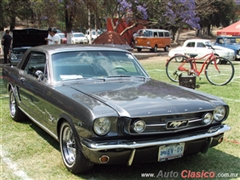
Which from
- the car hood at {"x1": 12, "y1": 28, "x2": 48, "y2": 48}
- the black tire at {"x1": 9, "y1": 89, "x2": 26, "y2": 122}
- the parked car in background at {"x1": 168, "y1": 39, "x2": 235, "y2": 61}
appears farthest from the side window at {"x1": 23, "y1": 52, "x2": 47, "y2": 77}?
the parked car in background at {"x1": 168, "y1": 39, "x2": 235, "y2": 61}

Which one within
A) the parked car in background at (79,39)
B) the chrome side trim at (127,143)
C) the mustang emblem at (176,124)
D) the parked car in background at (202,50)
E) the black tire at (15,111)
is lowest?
the black tire at (15,111)

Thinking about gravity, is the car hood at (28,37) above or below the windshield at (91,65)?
above

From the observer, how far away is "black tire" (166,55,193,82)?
34.0ft

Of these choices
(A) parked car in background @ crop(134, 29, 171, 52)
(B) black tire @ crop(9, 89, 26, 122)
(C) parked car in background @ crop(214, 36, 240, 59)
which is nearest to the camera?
(B) black tire @ crop(9, 89, 26, 122)

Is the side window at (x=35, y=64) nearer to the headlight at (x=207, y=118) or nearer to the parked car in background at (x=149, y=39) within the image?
the headlight at (x=207, y=118)

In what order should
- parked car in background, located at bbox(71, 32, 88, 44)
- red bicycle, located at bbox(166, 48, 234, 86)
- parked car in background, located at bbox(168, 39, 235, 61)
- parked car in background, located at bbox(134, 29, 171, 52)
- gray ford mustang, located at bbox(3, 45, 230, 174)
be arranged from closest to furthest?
gray ford mustang, located at bbox(3, 45, 230, 174) → red bicycle, located at bbox(166, 48, 234, 86) → parked car in background, located at bbox(168, 39, 235, 61) → parked car in background, located at bbox(134, 29, 171, 52) → parked car in background, located at bbox(71, 32, 88, 44)

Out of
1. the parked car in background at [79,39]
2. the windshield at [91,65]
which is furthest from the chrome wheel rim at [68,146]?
the parked car in background at [79,39]

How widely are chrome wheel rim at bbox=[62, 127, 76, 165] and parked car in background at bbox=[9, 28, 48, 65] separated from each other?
10.2 meters

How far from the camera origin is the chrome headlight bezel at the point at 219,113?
384 centimetres

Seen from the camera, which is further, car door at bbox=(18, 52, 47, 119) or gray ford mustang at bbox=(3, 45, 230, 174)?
car door at bbox=(18, 52, 47, 119)

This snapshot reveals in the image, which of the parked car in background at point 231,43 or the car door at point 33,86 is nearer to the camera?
the car door at point 33,86

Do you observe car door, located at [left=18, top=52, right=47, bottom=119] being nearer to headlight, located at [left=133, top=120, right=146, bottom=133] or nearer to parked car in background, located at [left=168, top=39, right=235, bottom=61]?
headlight, located at [left=133, top=120, right=146, bottom=133]

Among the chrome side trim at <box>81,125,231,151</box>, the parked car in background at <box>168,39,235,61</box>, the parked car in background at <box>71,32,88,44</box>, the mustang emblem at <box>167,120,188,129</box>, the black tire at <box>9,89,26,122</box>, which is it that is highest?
the parked car in background at <box>71,32,88,44</box>

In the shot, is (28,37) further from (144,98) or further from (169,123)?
(169,123)
